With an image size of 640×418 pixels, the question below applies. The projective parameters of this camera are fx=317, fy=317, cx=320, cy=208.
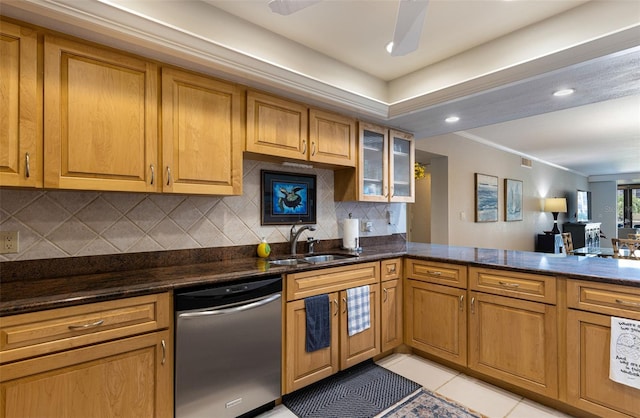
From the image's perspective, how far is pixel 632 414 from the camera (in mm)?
1743

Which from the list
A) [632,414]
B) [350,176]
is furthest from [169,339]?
[632,414]

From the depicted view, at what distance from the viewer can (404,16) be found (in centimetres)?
150

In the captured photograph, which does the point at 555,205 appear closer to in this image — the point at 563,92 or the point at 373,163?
the point at 563,92

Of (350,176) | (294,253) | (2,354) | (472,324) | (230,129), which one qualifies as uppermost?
(230,129)

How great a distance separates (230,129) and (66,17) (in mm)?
967

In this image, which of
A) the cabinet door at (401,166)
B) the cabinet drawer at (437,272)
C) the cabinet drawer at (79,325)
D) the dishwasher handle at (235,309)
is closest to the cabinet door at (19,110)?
the cabinet drawer at (79,325)

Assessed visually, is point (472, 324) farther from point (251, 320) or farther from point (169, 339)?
point (169, 339)

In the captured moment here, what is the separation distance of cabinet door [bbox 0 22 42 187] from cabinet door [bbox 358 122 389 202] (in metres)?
2.29

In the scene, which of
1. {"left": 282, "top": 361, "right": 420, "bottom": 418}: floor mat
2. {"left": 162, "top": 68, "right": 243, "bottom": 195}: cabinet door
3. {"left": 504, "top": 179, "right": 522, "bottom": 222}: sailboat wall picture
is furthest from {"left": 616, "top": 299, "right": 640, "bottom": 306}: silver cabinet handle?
{"left": 504, "top": 179, "right": 522, "bottom": 222}: sailboat wall picture

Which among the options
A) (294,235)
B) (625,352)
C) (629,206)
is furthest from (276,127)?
(629,206)

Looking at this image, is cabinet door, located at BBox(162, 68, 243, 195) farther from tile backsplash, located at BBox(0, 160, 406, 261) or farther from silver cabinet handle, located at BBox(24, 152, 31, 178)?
silver cabinet handle, located at BBox(24, 152, 31, 178)

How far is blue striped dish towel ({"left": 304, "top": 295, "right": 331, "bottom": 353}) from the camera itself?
2.21m

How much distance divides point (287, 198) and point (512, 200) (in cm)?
542

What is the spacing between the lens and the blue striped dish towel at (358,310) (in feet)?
8.04
